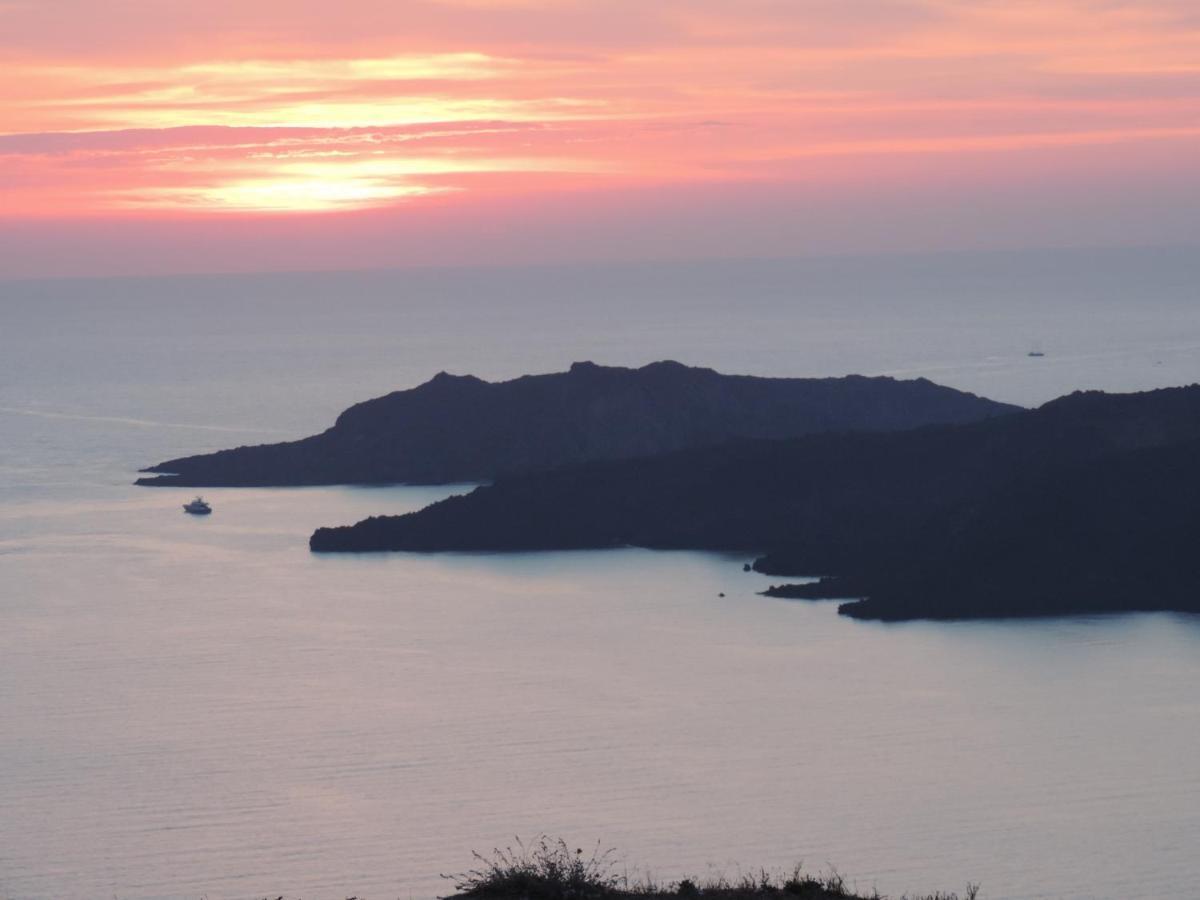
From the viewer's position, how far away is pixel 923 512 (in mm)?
63188

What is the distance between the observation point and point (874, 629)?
52062mm

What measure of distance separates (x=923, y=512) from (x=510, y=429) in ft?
78.9

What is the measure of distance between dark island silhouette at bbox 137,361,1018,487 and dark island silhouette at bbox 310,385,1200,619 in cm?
1054

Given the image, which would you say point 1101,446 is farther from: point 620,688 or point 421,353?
point 421,353

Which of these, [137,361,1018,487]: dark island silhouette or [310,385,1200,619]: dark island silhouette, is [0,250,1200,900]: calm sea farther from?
[137,361,1018,487]: dark island silhouette

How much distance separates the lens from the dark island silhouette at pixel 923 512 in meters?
55.4

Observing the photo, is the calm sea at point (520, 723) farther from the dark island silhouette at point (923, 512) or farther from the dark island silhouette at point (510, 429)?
the dark island silhouette at point (510, 429)

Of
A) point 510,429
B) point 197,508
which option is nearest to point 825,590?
point 197,508

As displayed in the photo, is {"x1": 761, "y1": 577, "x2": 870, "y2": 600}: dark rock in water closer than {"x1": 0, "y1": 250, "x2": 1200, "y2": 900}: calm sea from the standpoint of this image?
No

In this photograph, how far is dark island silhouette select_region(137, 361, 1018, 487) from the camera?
268 ft

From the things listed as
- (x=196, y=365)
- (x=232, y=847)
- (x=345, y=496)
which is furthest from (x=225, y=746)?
(x=196, y=365)

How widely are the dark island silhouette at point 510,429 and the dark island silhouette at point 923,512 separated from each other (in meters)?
10.5

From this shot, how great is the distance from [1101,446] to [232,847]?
37.3m

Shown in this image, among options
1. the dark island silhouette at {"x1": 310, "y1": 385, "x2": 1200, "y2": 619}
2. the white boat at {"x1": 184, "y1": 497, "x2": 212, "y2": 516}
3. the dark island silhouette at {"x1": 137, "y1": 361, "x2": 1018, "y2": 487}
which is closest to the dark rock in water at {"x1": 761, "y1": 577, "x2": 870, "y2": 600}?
the dark island silhouette at {"x1": 310, "y1": 385, "x2": 1200, "y2": 619}
